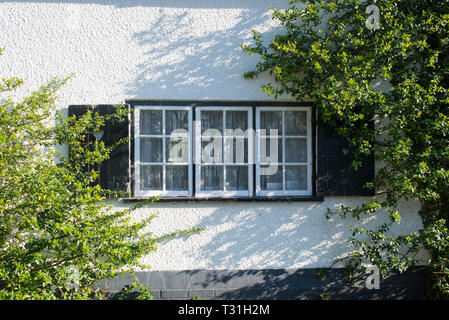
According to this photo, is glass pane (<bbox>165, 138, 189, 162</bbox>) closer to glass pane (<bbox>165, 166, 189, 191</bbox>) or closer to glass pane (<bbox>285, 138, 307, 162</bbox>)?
glass pane (<bbox>165, 166, 189, 191</bbox>)

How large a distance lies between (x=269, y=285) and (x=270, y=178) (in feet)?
4.60

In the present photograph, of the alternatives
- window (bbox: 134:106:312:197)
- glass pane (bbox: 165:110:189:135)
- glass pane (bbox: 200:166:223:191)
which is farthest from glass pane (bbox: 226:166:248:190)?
glass pane (bbox: 165:110:189:135)

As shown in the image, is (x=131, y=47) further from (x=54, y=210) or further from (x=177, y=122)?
(x=54, y=210)

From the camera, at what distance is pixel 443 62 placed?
15.3 feet

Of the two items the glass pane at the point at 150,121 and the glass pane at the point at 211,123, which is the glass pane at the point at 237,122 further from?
the glass pane at the point at 150,121

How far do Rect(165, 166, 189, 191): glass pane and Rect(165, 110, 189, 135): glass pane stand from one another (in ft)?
1.60

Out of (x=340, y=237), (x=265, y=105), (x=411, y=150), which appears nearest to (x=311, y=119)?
(x=265, y=105)

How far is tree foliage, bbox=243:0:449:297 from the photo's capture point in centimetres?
442

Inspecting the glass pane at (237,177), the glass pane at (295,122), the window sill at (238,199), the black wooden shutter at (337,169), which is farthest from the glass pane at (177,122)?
the black wooden shutter at (337,169)

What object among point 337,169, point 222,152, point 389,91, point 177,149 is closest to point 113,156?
point 177,149

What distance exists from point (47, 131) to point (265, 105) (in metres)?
2.78

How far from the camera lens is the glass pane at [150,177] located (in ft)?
16.5

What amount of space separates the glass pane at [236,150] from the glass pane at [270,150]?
0.72 feet

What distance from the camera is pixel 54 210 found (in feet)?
12.9
